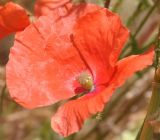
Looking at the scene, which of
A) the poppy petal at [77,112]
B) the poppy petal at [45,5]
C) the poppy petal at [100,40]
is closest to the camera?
the poppy petal at [77,112]

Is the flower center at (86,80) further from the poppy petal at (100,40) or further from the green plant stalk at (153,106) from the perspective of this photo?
the green plant stalk at (153,106)

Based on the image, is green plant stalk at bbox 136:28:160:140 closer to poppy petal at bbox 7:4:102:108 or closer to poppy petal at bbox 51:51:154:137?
poppy petal at bbox 51:51:154:137

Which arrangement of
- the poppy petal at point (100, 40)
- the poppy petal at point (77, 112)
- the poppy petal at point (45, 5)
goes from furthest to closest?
the poppy petal at point (45, 5) < the poppy petal at point (100, 40) < the poppy petal at point (77, 112)

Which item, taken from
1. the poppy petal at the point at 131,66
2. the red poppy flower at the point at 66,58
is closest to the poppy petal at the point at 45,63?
the red poppy flower at the point at 66,58

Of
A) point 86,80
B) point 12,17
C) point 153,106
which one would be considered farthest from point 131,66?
point 12,17

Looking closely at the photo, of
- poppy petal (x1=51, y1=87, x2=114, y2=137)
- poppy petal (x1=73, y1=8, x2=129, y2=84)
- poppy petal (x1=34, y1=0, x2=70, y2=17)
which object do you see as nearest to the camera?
poppy petal (x1=51, y1=87, x2=114, y2=137)

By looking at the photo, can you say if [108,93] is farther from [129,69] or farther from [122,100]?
[122,100]

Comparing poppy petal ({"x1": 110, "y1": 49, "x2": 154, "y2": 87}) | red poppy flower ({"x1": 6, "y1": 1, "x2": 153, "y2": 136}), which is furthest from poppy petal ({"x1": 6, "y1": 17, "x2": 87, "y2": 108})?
poppy petal ({"x1": 110, "y1": 49, "x2": 154, "y2": 87})

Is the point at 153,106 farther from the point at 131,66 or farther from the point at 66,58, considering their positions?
the point at 66,58
